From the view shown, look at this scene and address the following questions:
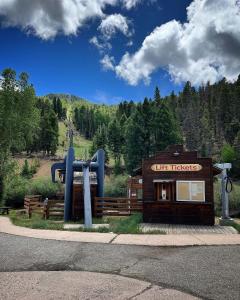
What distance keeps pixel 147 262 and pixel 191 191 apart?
10.0 m

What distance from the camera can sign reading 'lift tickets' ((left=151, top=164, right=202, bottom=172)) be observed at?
60.9 ft

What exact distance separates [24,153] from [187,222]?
277ft

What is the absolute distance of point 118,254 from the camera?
9.77 metres

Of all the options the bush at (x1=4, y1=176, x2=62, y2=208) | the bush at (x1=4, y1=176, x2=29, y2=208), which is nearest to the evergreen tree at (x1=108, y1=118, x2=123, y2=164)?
the bush at (x1=4, y1=176, x2=62, y2=208)

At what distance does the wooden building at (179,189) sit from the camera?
59.7 feet

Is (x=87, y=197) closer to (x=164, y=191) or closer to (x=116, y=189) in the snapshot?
(x=164, y=191)

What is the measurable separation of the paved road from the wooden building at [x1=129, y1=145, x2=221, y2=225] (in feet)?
24.7

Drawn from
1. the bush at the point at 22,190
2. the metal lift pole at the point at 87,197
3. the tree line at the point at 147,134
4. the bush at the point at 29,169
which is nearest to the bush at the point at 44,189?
the bush at the point at 22,190

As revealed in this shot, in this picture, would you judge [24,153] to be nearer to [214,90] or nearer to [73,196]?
[214,90]

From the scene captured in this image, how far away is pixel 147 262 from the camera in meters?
8.85

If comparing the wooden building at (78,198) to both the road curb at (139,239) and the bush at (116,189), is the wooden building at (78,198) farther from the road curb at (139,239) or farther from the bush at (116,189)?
the bush at (116,189)

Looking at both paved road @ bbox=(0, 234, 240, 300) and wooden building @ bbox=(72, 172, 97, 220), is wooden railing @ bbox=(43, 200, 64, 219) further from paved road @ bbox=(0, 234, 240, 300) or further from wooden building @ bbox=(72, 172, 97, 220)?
paved road @ bbox=(0, 234, 240, 300)

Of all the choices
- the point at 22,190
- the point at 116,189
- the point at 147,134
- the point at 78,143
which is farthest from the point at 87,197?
the point at 78,143

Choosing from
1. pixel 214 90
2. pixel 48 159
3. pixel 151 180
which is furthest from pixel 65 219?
pixel 214 90
